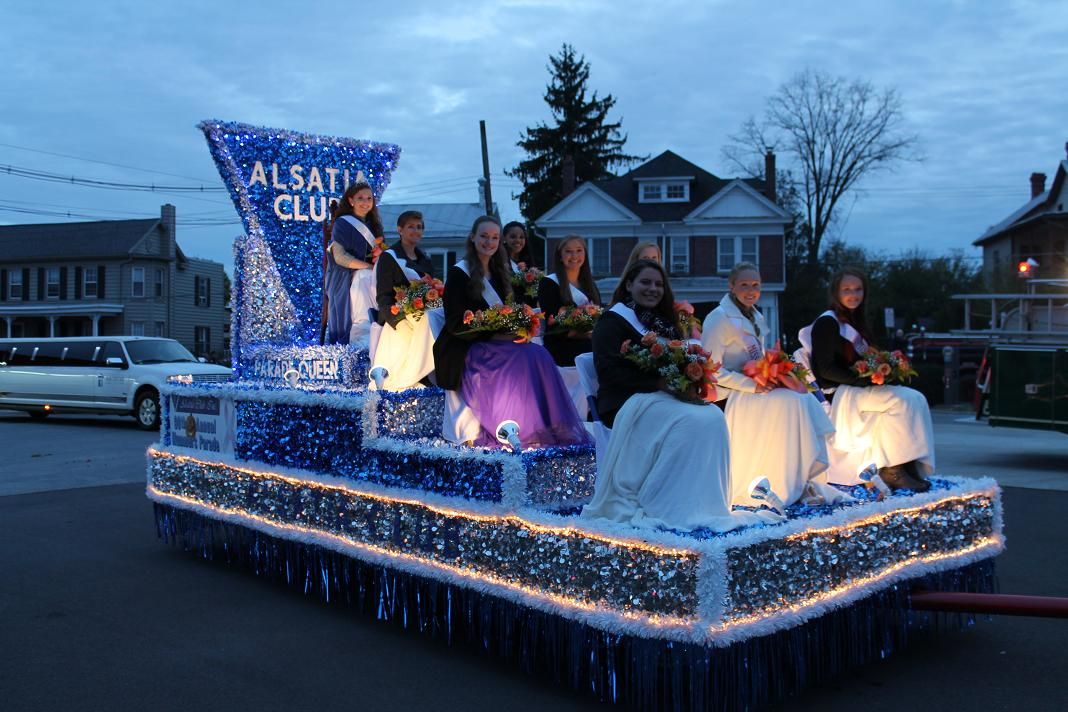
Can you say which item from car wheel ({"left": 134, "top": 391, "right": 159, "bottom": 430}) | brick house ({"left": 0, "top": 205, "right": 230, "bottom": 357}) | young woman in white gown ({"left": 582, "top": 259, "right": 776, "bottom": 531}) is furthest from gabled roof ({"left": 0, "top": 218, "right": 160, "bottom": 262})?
young woman in white gown ({"left": 582, "top": 259, "right": 776, "bottom": 531})

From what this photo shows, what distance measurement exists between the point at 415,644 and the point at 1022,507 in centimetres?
717

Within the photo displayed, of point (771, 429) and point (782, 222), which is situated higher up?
point (782, 222)

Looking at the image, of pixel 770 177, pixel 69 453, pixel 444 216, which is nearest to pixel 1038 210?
pixel 770 177

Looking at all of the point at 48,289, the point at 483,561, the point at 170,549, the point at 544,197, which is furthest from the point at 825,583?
the point at 48,289

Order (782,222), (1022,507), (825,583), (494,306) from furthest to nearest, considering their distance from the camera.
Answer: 1. (782,222)
2. (1022,507)
3. (494,306)
4. (825,583)

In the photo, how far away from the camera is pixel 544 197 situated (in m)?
47.6

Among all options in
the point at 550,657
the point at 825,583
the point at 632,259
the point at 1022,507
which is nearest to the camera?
the point at 825,583

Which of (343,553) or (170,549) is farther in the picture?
(170,549)

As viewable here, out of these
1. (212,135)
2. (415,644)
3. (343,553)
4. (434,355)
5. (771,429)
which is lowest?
(415,644)

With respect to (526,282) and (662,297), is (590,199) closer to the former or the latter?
(526,282)

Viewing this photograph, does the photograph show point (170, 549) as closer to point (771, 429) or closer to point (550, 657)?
point (550, 657)

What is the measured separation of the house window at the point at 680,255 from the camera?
3750 cm

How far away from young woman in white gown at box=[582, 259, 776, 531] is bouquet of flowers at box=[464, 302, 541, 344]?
95 cm

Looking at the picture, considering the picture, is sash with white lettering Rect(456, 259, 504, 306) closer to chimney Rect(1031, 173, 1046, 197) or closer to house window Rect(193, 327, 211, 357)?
house window Rect(193, 327, 211, 357)
